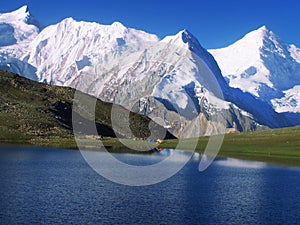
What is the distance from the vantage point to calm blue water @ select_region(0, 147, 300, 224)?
63406 mm

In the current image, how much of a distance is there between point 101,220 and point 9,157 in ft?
249

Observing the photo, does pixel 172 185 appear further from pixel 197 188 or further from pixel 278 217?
pixel 278 217

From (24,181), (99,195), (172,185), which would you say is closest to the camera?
(99,195)

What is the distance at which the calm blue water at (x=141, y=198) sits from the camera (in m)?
63.4

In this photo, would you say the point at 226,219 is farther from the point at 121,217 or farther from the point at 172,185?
the point at 172,185

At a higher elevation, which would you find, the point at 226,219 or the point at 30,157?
the point at 30,157

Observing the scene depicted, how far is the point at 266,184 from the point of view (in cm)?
10012

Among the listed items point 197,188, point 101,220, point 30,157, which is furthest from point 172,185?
point 30,157

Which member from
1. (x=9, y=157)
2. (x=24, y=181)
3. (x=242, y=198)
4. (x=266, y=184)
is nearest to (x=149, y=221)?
(x=242, y=198)

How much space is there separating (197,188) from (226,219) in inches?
972

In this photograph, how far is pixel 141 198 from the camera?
77375 millimetres

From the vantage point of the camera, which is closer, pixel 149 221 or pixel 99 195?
pixel 149 221

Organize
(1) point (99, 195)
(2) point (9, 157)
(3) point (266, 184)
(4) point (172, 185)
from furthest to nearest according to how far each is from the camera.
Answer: (2) point (9, 157) < (3) point (266, 184) < (4) point (172, 185) < (1) point (99, 195)

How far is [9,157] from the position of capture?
12938 centimetres
